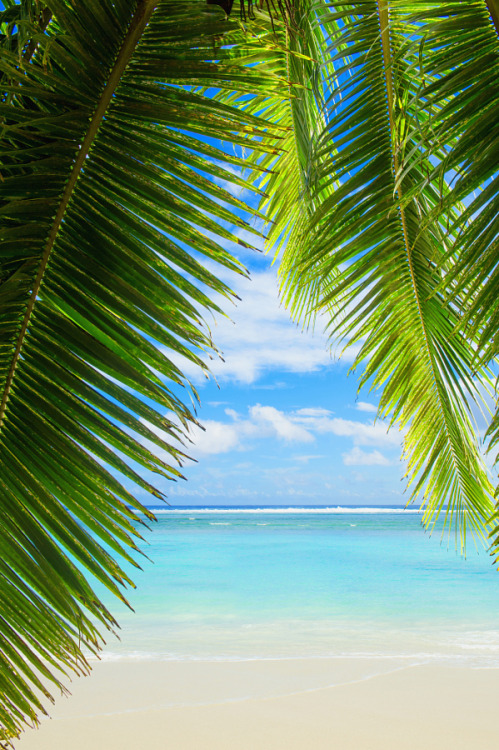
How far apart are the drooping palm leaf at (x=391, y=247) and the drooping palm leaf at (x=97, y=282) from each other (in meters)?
0.44

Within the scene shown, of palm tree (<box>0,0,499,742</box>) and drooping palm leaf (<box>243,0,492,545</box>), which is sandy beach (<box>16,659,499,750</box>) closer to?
drooping palm leaf (<box>243,0,492,545</box>)

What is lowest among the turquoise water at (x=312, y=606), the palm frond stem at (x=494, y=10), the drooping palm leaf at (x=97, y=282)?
the drooping palm leaf at (x=97, y=282)

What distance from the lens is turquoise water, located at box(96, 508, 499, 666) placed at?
21.8ft

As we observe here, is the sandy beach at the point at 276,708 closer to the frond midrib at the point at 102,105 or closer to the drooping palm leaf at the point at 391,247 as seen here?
the drooping palm leaf at the point at 391,247

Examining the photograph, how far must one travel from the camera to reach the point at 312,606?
9.48 metres

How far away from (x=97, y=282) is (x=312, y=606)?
9.76 metres

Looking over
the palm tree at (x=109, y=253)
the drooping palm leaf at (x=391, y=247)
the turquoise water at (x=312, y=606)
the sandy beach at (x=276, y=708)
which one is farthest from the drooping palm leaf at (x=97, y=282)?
the sandy beach at (x=276, y=708)

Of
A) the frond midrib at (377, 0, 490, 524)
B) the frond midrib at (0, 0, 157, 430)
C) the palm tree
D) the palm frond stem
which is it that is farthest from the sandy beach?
the palm frond stem

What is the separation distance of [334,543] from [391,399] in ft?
68.9

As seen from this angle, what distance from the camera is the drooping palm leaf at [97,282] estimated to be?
78 cm

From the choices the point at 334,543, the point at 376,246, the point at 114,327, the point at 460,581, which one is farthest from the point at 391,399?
the point at 334,543

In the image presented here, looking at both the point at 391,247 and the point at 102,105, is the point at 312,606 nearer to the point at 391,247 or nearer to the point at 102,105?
the point at 391,247

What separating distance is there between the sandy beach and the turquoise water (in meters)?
0.75

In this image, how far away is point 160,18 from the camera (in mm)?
901
